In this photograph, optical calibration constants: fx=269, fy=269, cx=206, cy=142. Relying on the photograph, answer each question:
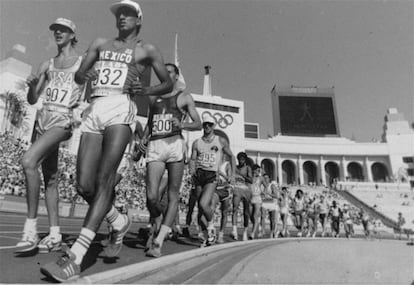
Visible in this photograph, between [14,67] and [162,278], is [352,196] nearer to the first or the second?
[162,278]

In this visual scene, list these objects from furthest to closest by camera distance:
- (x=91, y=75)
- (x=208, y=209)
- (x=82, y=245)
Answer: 1. (x=208, y=209)
2. (x=91, y=75)
3. (x=82, y=245)

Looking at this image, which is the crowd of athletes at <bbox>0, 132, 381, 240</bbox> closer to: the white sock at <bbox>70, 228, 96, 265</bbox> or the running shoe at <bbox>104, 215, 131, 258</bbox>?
the running shoe at <bbox>104, 215, 131, 258</bbox>

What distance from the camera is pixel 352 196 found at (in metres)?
39.0

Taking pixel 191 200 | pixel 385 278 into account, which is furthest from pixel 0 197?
pixel 385 278

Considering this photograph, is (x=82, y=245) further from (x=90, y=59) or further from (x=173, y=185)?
(x=90, y=59)

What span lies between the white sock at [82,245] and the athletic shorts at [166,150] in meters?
1.48

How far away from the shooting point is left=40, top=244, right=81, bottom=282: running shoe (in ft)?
5.32

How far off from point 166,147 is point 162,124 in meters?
0.32

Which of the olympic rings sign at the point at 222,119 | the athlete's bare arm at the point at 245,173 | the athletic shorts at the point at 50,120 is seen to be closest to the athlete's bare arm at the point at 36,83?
the athletic shorts at the point at 50,120

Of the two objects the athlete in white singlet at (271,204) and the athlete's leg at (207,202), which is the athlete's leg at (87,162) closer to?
the athlete's leg at (207,202)

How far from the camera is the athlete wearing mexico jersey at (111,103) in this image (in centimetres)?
218

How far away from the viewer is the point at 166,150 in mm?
3359

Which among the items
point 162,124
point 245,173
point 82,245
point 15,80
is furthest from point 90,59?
point 15,80

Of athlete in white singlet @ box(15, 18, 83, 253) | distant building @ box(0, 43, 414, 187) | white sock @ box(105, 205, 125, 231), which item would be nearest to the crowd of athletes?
athlete in white singlet @ box(15, 18, 83, 253)
